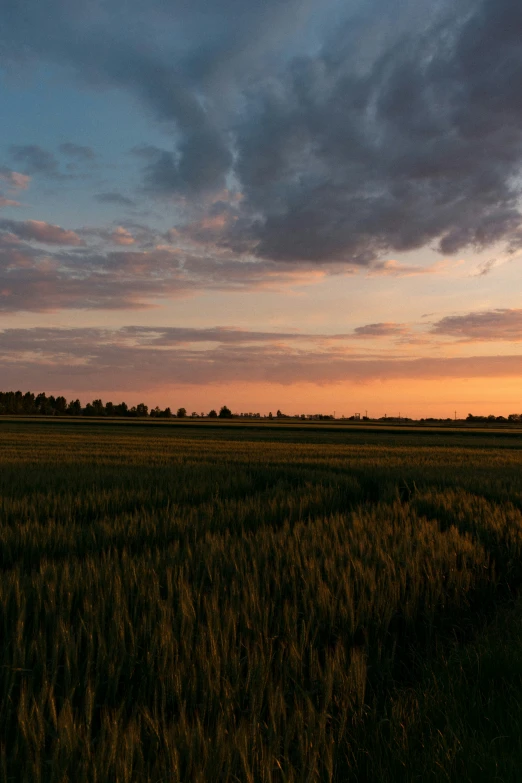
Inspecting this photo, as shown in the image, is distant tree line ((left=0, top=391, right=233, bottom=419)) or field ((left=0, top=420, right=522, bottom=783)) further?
distant tree line ((left=0, top=391, right=233, bottom=419))

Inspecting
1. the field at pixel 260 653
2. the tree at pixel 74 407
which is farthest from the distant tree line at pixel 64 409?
the field at pixel 260 653

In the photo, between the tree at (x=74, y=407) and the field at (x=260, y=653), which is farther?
the tree at (x=74, y=407)

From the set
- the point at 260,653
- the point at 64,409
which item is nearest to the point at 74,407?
the point at 64,409

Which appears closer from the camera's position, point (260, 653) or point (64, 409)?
point (260, 653)

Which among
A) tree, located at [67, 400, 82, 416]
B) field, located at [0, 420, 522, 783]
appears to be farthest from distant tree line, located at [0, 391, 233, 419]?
field, located at [0, 420, 522, 783]

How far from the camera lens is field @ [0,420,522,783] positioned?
220 centimetres

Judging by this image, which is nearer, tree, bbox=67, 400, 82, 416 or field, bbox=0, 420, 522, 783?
field, bbox=0, 420, 522, 783

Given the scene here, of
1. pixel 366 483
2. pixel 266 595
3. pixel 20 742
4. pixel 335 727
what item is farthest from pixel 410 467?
pixel 20 742

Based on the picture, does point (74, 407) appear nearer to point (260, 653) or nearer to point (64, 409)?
point (64, 409)

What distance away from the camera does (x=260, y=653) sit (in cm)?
305

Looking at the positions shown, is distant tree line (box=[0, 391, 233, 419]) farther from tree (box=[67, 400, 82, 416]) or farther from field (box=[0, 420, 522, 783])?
field (box=[0, 420, 522, 783])

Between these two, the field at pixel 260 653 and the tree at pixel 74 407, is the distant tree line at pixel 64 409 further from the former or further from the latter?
the field at pixel 260 653

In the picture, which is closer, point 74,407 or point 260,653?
point 260,653

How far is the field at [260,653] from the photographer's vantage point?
86.6 inches
